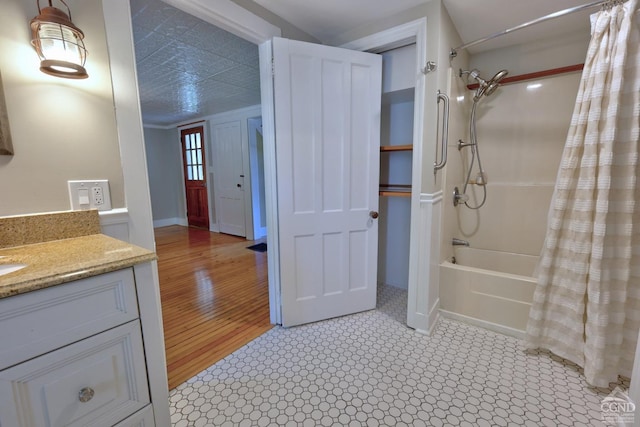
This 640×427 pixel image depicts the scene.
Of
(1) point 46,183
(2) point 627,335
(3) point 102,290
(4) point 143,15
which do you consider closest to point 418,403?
(2) point 627,335

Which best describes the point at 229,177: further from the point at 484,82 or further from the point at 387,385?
the point at 387,385

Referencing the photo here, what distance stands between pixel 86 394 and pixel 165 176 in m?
5.80

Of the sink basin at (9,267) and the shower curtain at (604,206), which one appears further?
the shower curtain at (604,206)

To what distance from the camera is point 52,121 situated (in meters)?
1.03

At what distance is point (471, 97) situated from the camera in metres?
2.48

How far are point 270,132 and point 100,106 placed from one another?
92 cm

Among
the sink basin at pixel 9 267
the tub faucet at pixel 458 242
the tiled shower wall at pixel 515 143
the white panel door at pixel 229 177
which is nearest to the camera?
the sink basin at pixel 9 267

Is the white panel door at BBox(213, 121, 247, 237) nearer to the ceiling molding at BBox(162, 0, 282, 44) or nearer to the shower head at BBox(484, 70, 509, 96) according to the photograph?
the ceiling molding at BBox(162, 0, 282, 44)

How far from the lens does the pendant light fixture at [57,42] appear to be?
91 cm

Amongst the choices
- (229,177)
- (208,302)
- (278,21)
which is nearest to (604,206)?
(278,21)

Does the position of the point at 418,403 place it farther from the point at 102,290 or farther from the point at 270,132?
the point at 270,132

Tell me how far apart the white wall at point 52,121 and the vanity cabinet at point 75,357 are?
0.56 metres

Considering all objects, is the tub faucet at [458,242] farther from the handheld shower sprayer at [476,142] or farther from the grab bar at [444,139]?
the grab bar at [444,139]

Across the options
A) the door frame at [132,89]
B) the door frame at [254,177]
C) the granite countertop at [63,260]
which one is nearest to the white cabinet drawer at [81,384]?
the granite countertop at [63,260]
